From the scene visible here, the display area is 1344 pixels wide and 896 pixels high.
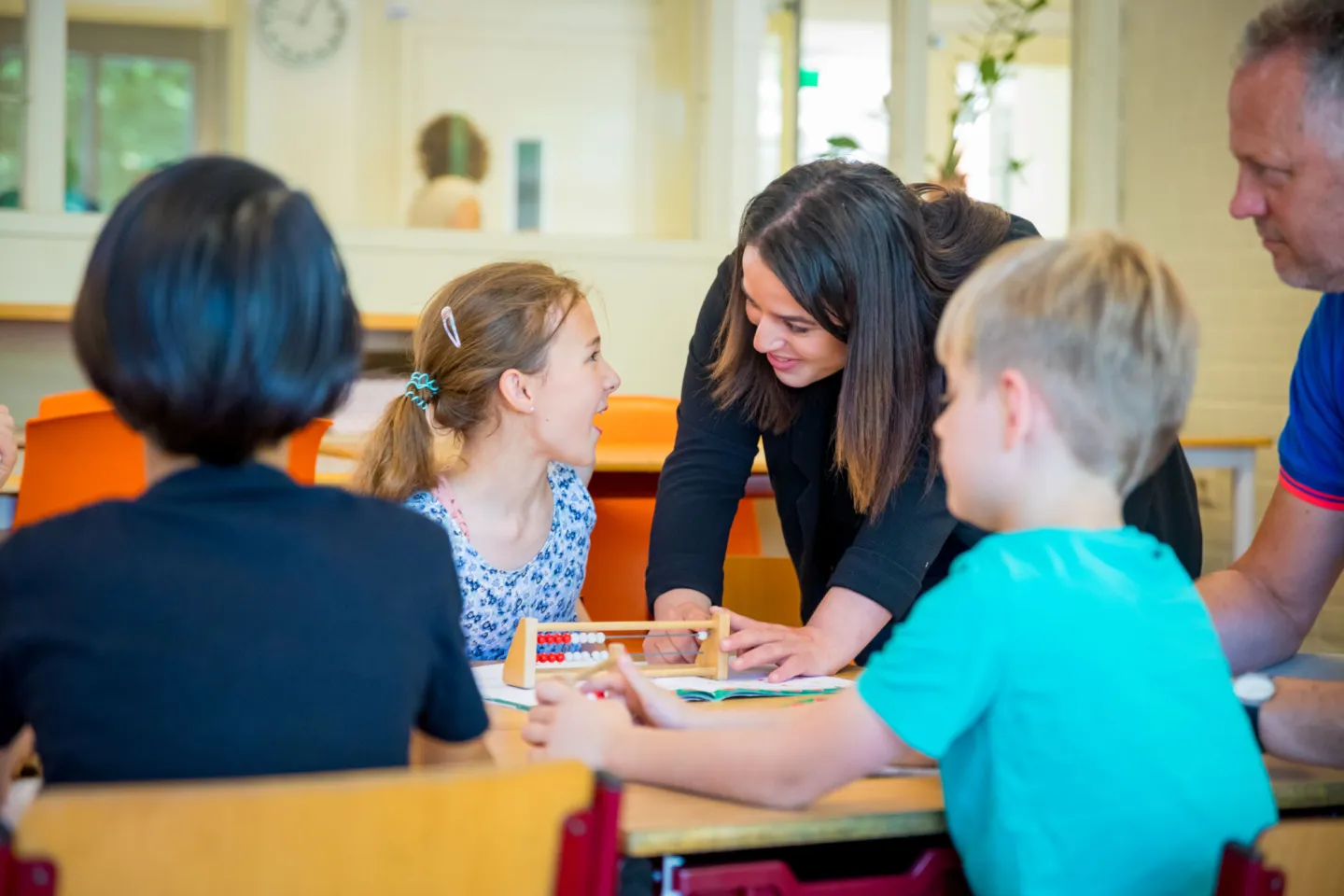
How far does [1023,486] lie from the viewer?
1104 millimetres

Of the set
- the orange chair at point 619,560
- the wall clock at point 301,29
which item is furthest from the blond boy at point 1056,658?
the wall clock at point 301,29

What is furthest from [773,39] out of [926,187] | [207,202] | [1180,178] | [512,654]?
[207,202]

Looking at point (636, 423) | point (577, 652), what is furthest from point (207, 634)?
point (636, 423)

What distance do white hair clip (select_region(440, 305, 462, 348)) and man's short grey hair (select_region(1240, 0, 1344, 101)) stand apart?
1201mm

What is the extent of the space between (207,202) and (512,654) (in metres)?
0.73

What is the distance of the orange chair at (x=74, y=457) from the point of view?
236 cm

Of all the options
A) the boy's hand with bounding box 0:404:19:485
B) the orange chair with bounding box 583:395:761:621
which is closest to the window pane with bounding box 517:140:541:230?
the orange chair with bounding box 583:395:761:621

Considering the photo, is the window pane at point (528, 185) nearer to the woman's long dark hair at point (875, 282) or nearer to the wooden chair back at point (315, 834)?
the woman's long dark hair at point (875, 282)

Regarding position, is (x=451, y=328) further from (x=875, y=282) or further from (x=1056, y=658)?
(x=1056, y=658)

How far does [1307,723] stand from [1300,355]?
1.85ft

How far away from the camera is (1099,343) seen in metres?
1.06

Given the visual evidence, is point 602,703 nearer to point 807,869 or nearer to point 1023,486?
point 807,869

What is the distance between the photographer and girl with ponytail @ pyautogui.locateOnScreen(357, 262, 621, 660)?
6.66ft

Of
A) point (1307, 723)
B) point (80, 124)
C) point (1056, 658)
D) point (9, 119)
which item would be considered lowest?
point (1307, 723)
